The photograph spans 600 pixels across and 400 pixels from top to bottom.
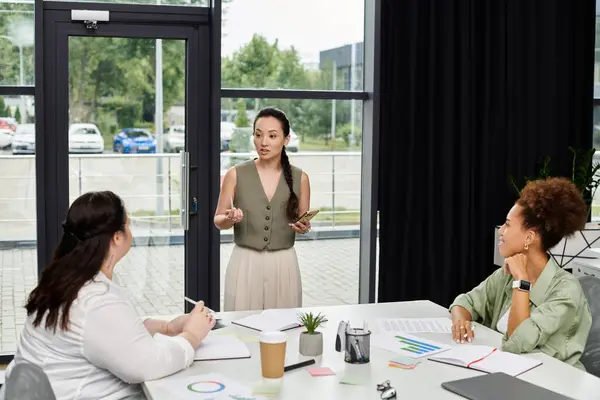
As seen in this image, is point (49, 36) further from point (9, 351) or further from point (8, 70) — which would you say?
point (9, 351)

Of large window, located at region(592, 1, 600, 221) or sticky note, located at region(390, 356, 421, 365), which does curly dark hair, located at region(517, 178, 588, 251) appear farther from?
large window, located at region(592, 1, 600, 221)

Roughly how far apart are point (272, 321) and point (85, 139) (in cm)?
220

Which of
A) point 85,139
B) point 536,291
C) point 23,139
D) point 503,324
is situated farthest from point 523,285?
point 23,139

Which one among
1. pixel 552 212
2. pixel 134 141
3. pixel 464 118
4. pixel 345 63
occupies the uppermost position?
pixel 345 63

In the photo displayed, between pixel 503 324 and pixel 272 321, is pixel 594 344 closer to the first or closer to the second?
pixel 503 324

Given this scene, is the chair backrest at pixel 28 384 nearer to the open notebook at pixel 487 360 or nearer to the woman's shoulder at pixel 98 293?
the woman's shoulder at pixel 98 293

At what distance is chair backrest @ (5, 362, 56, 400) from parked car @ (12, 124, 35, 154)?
274 cm

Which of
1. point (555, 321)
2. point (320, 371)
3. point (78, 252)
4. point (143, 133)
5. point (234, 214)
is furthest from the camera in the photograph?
point (143, 133)

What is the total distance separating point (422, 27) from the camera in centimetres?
490

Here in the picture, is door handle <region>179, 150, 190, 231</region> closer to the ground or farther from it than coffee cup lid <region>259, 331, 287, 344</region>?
farther from it

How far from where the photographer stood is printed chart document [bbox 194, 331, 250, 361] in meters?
2.49

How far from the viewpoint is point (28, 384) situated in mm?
1963

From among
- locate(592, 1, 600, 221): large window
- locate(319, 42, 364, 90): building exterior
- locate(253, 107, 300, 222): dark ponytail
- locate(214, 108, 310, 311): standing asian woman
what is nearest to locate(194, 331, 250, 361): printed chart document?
locate(214, 108, 310, 311): standing asian woman

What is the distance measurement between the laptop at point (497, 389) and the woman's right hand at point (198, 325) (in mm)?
751
